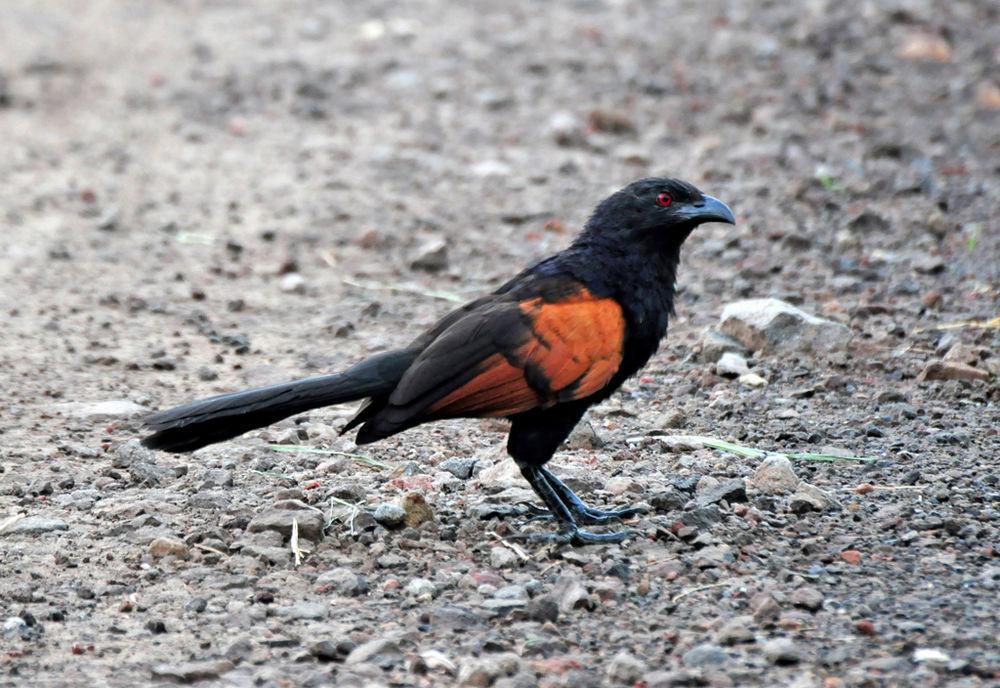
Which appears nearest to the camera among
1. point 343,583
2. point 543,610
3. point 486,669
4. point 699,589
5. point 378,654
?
point 486,669

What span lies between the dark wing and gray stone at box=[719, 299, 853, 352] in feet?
5.36

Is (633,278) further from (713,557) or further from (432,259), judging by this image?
(432,259)

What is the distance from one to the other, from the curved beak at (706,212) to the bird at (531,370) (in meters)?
0.01

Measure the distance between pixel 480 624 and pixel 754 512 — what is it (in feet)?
3.69

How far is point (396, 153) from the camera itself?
9.33m

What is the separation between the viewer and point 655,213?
5023mm

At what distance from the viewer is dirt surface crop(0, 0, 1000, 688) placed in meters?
3.97

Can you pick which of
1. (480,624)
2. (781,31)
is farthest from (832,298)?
(781,31)

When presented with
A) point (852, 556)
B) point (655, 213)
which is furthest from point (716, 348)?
point (852, 556)

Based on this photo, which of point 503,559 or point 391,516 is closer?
point 503,559

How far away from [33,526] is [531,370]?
5.41 ft

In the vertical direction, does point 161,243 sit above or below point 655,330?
below

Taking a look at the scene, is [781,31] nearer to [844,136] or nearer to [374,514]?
[844,136]

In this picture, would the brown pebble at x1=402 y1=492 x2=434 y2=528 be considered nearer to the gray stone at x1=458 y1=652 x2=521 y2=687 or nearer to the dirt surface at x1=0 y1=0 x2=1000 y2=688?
the dirt surface at x1=0 y1=0 x2=1000 y2=688
